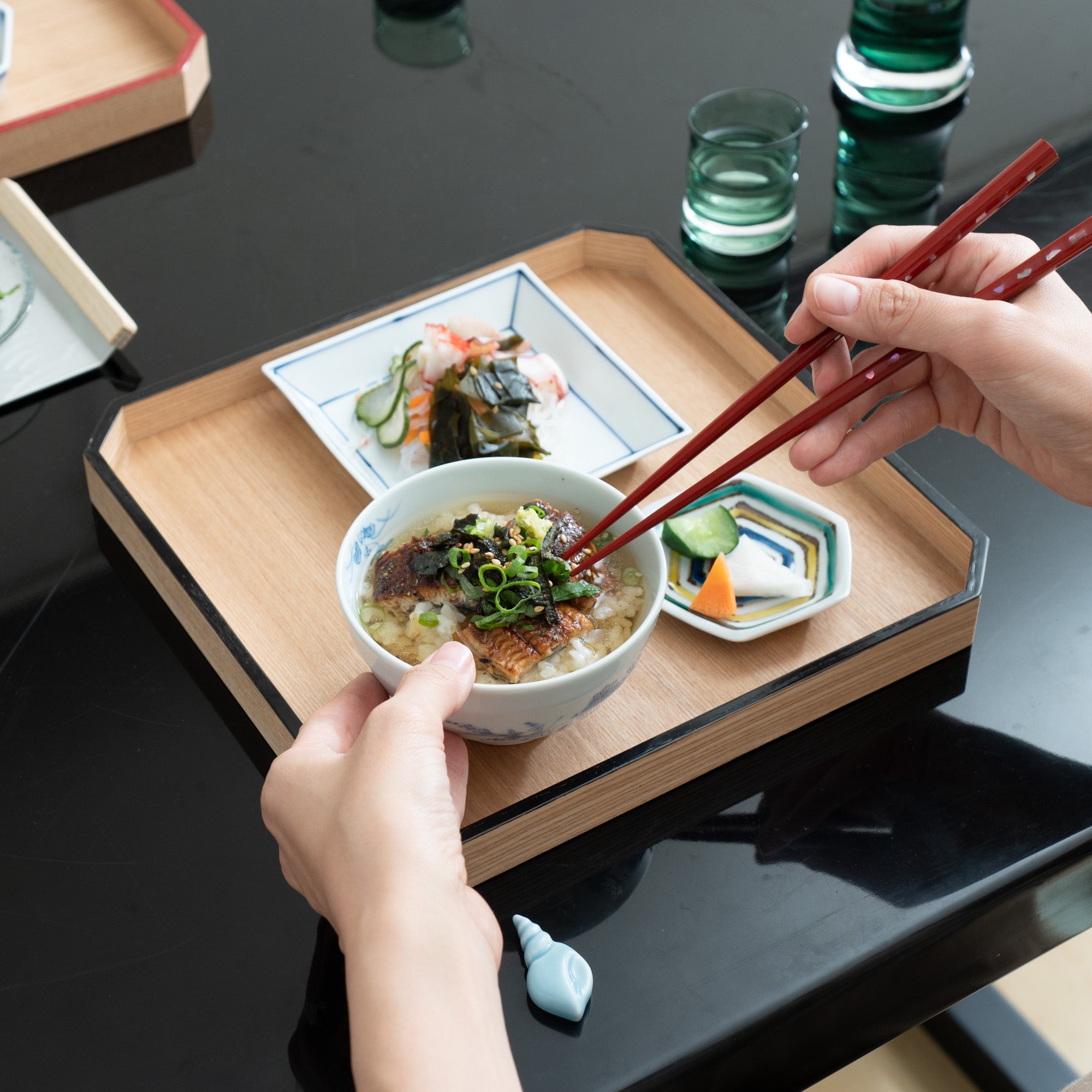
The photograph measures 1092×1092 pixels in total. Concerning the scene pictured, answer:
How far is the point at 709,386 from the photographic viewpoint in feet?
5.57

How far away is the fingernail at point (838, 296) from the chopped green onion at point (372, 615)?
548mm

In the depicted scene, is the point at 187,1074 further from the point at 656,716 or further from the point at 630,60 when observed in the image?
the point at 630,60

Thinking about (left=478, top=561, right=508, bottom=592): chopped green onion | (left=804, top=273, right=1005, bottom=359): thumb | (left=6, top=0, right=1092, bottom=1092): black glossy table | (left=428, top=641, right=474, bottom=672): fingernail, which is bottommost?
(left=6, top=0, right=1092, bottom=1092): black glossy table

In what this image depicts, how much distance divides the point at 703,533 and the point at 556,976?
542 mm

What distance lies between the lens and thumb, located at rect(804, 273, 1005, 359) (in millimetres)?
1226

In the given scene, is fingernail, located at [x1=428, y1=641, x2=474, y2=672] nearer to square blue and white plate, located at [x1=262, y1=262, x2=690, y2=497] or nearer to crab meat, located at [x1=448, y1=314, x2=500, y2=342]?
square blue and white plate, located at [x1=262, y1=262, x2=690, y2=497]

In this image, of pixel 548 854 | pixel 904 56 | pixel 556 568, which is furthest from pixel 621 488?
pixel 904 56

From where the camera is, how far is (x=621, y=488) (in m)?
1.57

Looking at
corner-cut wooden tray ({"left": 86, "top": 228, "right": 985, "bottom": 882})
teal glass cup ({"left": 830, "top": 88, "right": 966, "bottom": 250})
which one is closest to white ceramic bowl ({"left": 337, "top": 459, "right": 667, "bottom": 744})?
corner-cut wooden tray ({"left": 86, "top": 228, "right": 985, "bottom": 882})

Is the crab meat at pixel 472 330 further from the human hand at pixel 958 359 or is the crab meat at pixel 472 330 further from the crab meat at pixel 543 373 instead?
the human hand at pixel 958 359

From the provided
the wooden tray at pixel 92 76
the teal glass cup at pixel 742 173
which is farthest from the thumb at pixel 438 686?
the wooden tray at pixel 92 76

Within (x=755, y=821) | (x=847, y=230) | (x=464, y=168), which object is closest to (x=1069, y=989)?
(x=755, y=821)

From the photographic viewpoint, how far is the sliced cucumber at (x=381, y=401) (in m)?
1.61

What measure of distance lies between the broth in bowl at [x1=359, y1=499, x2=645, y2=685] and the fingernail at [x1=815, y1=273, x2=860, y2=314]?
0.33m
